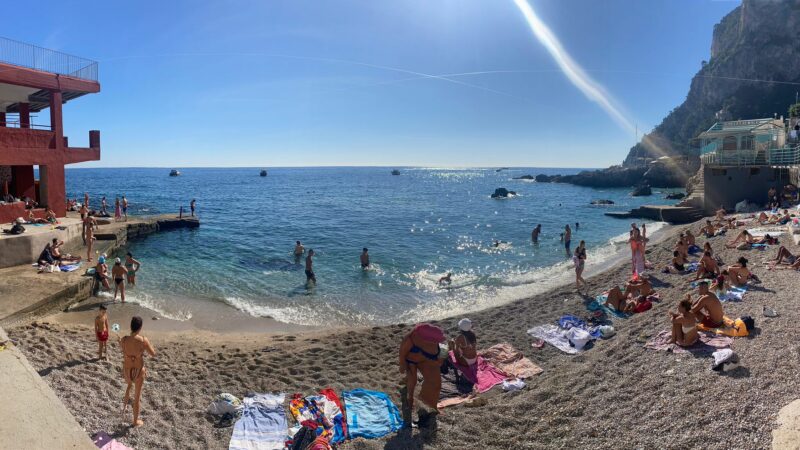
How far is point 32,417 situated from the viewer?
370cm

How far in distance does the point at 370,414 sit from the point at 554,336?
5.26 meters

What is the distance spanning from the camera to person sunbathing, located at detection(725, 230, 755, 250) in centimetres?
1556

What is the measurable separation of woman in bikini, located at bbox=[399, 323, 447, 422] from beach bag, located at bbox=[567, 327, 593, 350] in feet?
13.9

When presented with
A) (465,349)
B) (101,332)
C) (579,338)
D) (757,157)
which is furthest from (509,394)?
(757,157)

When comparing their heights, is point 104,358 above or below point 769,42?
below

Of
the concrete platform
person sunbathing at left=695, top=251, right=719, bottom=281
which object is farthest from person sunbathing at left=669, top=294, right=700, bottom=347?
the concrete platform

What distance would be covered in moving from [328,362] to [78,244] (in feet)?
54.9

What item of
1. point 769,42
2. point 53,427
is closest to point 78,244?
point 53,427

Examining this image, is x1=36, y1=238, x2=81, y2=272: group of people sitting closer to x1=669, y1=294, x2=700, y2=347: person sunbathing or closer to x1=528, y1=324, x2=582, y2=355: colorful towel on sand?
x1=528, y1=324, x2=582, y2=355: colorful towel on sand

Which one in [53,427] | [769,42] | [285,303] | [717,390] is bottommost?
[285,303]

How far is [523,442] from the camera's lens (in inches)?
238

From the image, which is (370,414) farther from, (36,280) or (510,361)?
(36,280)

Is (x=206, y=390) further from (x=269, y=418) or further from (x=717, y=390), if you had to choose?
(x=717, y=390)

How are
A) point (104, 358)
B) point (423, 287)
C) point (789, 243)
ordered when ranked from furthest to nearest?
point (423, 287) → point (789, 243) → point (104, 358)
